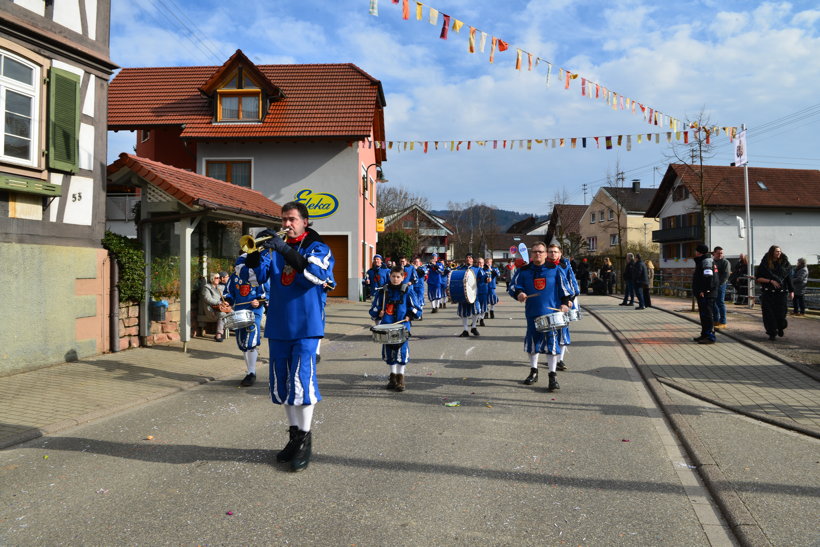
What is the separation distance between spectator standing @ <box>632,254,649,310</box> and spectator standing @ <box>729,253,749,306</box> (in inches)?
106

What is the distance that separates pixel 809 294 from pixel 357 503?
1739cm

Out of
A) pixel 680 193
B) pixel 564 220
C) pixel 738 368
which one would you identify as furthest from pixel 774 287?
pixel 564 220

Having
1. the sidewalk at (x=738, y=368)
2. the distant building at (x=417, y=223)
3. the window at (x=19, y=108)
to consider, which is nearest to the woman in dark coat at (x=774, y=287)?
the sidewalk at (x=738, y=368)

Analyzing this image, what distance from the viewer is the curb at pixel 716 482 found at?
11.0 feet

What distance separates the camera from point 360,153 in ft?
80.4

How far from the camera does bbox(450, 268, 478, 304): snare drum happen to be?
12.7 m

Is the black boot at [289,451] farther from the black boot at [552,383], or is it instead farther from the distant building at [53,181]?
the distant building at [53,181]

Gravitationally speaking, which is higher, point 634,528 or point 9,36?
point 9,36

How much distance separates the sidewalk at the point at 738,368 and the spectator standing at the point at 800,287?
120 centimetres

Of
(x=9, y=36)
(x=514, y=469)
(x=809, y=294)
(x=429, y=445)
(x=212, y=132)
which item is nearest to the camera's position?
(x=514, y=469)

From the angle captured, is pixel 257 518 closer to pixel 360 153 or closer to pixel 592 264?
pixel 360 153

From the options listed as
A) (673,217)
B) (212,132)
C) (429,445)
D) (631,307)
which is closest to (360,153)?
(212,132)

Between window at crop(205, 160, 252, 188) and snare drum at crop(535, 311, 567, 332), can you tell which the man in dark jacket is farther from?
window at crop(205, 160, 252, 188)

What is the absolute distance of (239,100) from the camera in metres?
23.4
